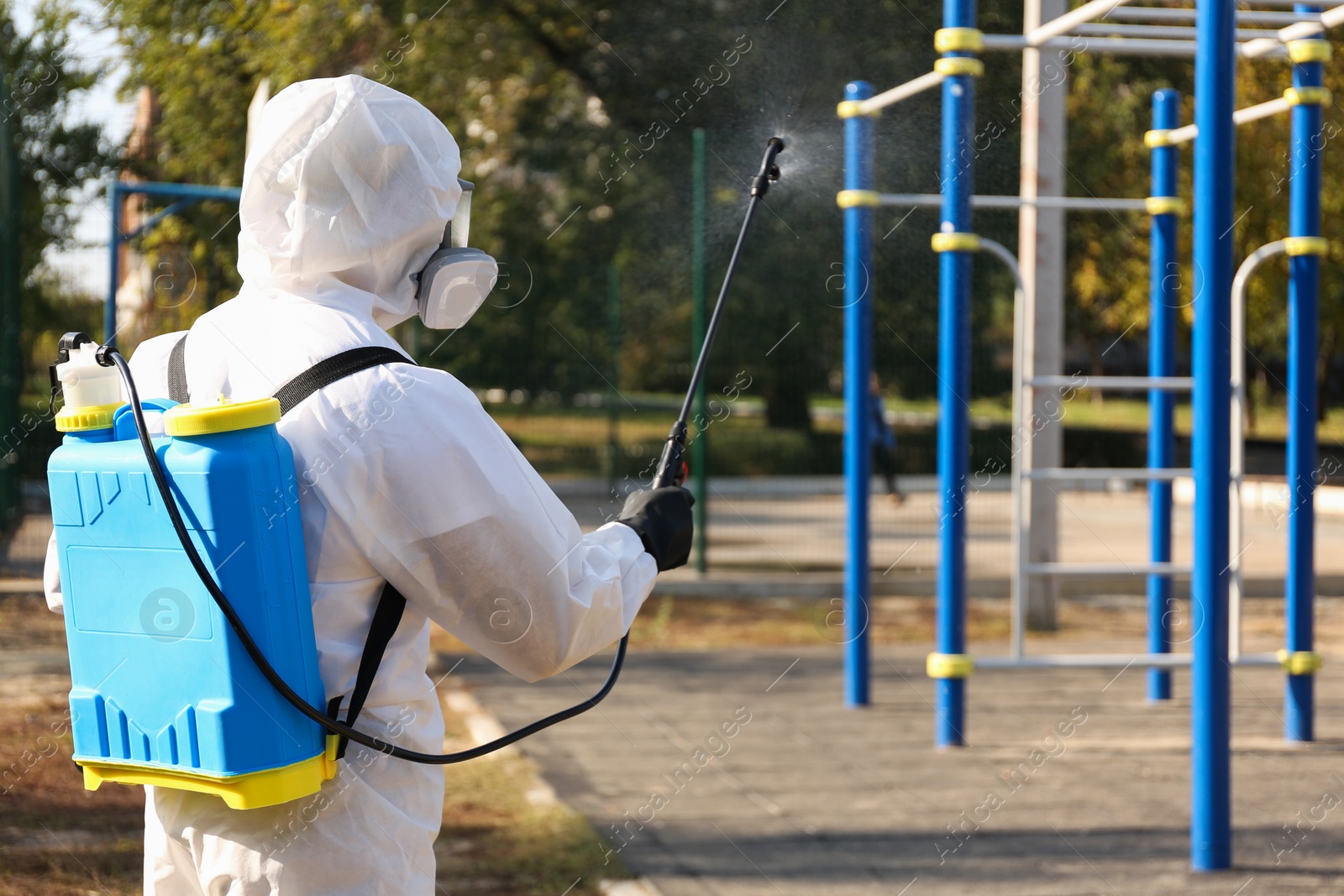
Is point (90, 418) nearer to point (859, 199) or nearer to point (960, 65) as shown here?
point (960, 65)

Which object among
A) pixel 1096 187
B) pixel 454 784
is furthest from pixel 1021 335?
pixel 1096 187

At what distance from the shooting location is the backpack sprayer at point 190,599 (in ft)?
5.36

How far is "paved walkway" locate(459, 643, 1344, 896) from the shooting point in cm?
403

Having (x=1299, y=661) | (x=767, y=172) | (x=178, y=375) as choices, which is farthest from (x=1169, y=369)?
(x=178, y=375)

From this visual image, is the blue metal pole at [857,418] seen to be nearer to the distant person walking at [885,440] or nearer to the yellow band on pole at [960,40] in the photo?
the yellow band on pole at [960,40]

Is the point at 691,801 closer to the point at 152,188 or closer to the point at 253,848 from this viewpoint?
the point at 253,848

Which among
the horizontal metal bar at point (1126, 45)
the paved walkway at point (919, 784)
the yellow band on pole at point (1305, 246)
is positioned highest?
the horizontal metal bar at point (1126, 45)

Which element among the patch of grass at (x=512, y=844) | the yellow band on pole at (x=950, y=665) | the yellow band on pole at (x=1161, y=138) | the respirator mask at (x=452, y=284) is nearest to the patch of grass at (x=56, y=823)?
the patch of grass at (x=512, y=844)

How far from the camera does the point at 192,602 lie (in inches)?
66.0

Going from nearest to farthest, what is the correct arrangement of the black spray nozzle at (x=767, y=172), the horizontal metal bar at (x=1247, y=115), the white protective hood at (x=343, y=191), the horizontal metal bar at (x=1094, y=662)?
the white protective hood at (x=343, y=191) → the black spray nozzle at (x=767, y=172) → the horizontal metal bar at (x=1094, y=662) → the horizontal metal bar at (x=1247, y=115)

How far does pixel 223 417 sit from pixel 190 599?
0.24m

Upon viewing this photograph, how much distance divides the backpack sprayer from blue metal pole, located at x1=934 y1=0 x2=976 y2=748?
3577 mm

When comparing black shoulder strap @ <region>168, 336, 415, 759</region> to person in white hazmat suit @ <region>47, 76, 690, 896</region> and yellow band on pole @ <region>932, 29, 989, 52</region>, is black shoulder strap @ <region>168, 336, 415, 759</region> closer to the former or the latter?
person in white hazmat suit @ <region>47, 76, 690, 896</region>

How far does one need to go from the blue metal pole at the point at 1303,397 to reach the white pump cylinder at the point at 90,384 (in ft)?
15.5
